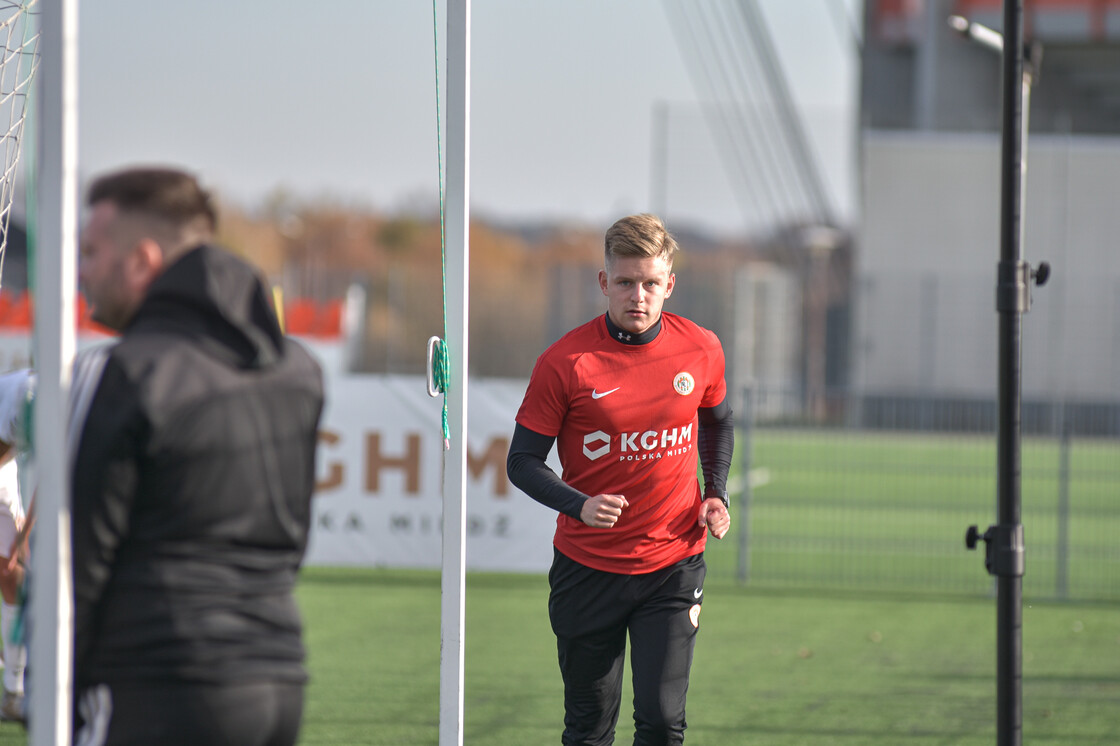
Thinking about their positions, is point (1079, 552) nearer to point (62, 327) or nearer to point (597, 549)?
point (597, 549)

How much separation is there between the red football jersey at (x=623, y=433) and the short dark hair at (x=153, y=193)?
156 cm

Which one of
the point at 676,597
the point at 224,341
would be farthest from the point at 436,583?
the point at 224,341

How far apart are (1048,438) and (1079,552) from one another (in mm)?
1312

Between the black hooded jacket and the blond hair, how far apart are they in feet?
4.98

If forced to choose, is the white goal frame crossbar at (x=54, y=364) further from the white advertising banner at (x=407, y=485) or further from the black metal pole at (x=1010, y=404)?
the white advertising banner at (x=407, y=485)

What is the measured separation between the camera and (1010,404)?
139 inches

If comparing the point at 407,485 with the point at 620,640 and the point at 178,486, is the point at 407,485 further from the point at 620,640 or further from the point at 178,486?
the point at 178,486

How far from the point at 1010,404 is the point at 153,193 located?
2469mm

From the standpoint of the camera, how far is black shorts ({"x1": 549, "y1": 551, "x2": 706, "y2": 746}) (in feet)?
11.7

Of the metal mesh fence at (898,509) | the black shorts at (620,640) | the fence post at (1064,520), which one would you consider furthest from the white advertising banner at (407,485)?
the black shorts at (620,640)

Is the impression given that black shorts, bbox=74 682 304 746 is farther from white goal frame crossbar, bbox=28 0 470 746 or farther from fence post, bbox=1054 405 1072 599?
fence post, bbox=1054 405 1072 599

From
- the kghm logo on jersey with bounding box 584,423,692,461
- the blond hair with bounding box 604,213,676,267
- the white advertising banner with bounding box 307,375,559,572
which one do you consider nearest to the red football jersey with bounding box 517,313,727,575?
the kghm logo on jersey with bounding box 584,423,692,461

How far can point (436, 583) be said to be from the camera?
957 cm

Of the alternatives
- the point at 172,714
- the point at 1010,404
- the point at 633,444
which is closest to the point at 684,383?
the point at 633,444
